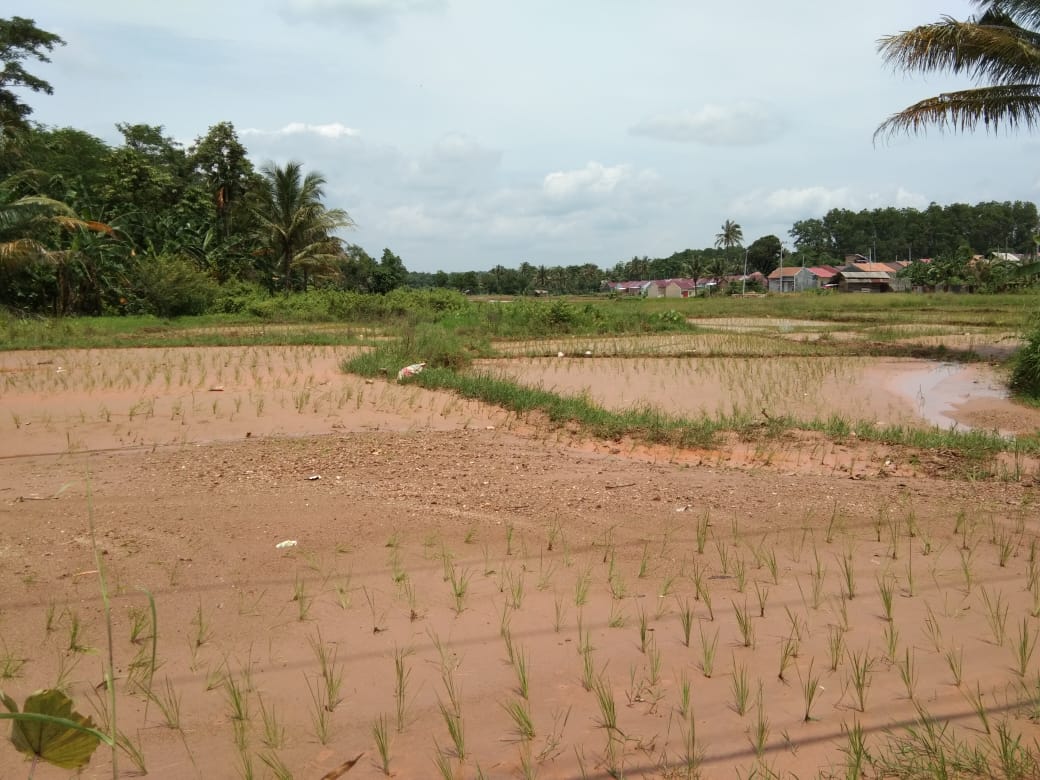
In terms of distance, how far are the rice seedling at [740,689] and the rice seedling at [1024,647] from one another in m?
1.08

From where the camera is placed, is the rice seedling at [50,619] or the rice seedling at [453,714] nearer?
the rice seedling at [453,714]

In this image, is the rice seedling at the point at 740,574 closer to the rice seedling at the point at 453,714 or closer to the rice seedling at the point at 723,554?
the rice seedling at the point at 723,554

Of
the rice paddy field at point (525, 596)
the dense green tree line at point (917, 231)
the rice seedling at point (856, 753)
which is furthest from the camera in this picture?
the dense green tree line at point (917, 231)

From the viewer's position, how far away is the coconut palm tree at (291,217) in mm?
29641

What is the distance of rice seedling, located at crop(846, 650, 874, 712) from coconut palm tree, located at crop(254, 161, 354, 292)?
96.8ft

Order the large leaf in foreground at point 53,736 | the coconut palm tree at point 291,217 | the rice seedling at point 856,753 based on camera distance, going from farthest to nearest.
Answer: the coconut palm tree at point 291,217 < the rice seedling at point 856,753 < the large leaf in foreground at point 53,736

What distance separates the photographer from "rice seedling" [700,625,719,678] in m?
3.09

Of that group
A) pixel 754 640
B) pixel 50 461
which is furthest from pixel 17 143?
pixel 754 640

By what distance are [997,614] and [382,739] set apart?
273 centimetres

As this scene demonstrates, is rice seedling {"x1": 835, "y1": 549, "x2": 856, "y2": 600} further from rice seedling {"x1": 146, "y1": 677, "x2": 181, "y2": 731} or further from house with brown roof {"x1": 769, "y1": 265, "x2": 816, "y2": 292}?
house with brown roof {"x1": 769, "y1": 265, "x2": 816, "y2": 292}

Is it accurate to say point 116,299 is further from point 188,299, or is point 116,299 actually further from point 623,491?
point 623,491

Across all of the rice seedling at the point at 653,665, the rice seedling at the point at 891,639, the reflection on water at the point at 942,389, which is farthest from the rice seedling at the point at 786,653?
the reflection on water at the point at 942,389

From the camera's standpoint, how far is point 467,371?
12.9 m

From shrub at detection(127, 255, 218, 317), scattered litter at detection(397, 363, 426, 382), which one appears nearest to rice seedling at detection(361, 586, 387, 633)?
scattered litter at detection(397, 363, 426, 382)
